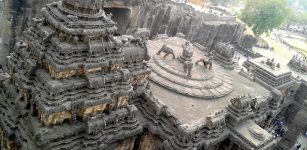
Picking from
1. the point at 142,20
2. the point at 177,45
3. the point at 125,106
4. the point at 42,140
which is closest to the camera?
the point at 42,140

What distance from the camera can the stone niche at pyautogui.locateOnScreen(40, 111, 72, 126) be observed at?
13227mm

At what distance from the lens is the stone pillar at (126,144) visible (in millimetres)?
16539

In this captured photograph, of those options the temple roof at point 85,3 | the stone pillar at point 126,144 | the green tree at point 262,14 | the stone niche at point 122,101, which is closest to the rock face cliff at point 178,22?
the green tree at point 262,14

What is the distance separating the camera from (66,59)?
1314 cm

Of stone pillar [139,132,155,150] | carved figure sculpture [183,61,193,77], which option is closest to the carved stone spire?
stone pillar [139,132,155,150]

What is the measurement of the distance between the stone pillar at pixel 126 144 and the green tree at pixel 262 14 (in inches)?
1528

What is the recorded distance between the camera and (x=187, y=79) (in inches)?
830

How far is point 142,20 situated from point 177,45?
6.13 metres

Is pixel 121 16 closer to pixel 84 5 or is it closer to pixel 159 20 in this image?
pixel 159 20

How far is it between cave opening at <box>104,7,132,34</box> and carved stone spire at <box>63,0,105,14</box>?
1519 cm

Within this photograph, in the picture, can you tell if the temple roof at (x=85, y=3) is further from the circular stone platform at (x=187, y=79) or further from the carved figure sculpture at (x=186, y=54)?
the carved figure sculpture at (x=186, y=54)

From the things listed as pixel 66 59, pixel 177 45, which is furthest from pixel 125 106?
pixel 177 45

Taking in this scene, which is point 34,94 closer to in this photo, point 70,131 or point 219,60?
point 70,131

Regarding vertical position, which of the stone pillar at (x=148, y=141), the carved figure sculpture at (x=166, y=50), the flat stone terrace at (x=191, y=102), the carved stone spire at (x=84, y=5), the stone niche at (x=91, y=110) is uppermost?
the carved stone spire at (x=84, y=5)
